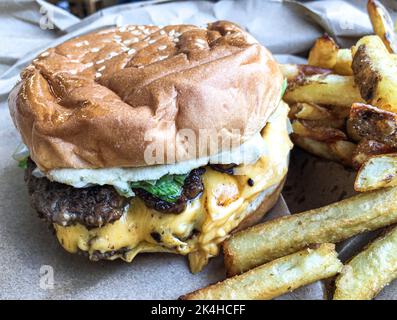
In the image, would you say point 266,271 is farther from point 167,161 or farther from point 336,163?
point 336,163

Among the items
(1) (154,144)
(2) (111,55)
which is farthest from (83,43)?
(1) (154,144)

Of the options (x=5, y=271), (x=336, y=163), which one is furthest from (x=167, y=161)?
(x=336, y=163)

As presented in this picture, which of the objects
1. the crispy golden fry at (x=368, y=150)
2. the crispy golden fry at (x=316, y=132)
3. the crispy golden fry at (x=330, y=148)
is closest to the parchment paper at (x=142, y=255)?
the crispy golden fry at (x=330, y=148)

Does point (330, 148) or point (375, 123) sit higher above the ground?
point (375, 123)

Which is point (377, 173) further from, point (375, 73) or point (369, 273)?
point (375, 73)

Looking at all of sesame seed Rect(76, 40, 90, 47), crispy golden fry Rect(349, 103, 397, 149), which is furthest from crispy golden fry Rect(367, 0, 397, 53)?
sesame seed Rect(76, 40, 90, 47)

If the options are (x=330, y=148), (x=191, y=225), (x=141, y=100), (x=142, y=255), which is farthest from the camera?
(x=330, y=148)

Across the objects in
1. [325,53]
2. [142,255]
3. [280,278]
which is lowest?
[142,255]
